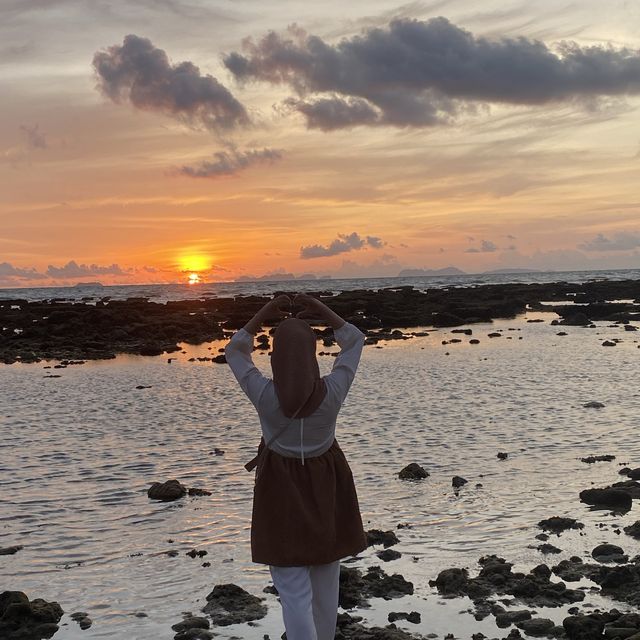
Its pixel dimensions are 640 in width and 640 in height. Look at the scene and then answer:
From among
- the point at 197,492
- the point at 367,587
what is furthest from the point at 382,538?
the point at 197,492

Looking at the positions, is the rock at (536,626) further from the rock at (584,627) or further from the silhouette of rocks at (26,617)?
the silhouette of rocks at (26,617)

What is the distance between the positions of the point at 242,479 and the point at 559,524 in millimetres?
5169

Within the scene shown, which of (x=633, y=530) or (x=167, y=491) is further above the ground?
(x=167, y=491)

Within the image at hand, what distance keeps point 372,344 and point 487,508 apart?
28.0m

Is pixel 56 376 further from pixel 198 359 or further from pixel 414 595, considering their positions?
pixel 414 595

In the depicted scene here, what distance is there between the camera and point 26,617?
732 centimetres

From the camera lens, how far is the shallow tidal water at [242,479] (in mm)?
8266

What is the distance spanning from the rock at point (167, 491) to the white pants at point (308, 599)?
6.77 meters

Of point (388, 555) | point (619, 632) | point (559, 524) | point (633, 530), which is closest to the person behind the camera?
point (619, 632)

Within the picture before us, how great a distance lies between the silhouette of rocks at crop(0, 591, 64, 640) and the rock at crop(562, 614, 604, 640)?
14.6 ft

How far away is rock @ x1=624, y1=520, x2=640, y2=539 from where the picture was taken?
927cm

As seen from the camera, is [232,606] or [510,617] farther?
[232,606]

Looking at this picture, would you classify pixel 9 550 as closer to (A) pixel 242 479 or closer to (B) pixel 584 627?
(A) pixel 242 479

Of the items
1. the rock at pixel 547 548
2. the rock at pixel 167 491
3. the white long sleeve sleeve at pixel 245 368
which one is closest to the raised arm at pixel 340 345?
the white long sleeve sleeve at pixel 245 368
